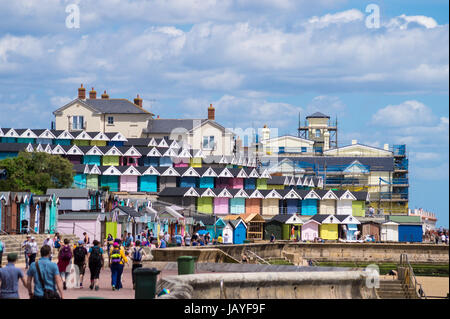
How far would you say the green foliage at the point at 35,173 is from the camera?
7431cm

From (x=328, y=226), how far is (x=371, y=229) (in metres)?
6.99

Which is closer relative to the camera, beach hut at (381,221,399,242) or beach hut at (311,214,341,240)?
beach hut at (311,214,341,240)

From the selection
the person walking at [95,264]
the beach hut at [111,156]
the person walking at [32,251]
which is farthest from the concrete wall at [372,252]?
the person walking at [95,264]

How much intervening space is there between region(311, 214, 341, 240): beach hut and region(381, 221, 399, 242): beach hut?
7.53 meters

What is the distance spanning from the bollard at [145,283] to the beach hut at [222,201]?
254 ft

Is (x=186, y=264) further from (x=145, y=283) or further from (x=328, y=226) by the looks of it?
(x=328, y=226)

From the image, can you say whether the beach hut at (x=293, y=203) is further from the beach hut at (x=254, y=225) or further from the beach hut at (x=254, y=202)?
the beach hut at (x=254, y=225)

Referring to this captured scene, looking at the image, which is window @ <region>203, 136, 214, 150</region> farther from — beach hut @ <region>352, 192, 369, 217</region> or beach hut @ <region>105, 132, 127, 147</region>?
beach hut @ <region>352, 192, 369, 217</region>

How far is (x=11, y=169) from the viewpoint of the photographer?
75.9m

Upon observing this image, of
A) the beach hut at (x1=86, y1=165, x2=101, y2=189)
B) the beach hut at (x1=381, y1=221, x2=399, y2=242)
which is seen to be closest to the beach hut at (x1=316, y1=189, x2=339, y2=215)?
the beach hut at (x1=381, y1=221, x2=399, y2=242)

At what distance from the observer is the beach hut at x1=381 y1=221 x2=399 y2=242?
332 feet

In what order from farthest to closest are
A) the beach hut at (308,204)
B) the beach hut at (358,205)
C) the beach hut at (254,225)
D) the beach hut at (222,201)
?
the beach hut at (358,205) → the beach hut at (308,204) → the beach hut at (222,201) → the beach hut at (254,225)

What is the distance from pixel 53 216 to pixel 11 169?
21.9 meters

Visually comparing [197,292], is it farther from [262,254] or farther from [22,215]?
[262,254]
